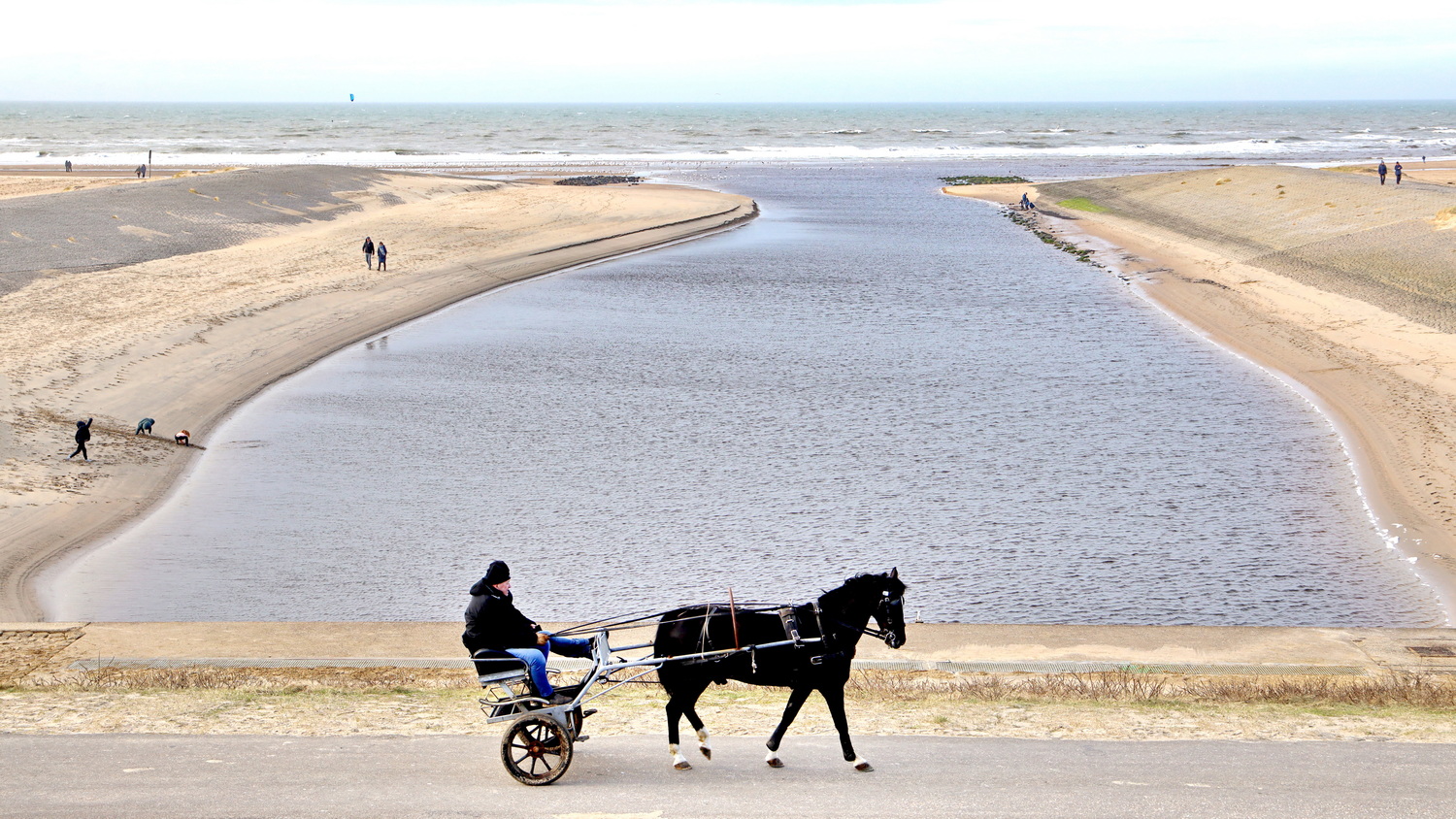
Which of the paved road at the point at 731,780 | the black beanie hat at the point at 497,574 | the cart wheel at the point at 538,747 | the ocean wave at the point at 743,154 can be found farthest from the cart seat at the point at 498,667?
the ocean wave at the point at 743,154

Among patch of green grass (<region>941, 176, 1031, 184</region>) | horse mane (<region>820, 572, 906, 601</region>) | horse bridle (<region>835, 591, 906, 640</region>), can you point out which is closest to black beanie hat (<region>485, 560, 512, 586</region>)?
horse mane (<region>820, 572, 906, 601</region>)

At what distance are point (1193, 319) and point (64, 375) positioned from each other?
3434cm

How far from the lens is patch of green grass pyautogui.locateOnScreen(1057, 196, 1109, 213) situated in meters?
74.2

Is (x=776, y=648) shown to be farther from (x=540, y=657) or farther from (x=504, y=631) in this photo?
(x=504, y=631)

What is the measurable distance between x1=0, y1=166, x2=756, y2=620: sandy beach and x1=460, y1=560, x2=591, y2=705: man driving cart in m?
10.4

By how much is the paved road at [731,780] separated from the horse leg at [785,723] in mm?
111

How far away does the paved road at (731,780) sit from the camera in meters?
8.70

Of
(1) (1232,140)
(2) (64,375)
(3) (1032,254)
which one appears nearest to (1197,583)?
(2) (64,375)

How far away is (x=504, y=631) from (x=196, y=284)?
3623cm

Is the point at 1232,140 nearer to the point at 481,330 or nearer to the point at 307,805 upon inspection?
the point at 481,330

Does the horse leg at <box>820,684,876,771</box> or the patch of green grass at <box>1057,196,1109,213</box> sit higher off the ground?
the patch of green grass at <box>1057,196,1109,213</box>

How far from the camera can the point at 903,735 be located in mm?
10562

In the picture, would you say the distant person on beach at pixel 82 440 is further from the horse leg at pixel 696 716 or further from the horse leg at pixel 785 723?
the horse leg at pixel 785 723

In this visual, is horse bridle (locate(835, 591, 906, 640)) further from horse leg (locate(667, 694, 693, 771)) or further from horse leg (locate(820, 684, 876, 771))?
horse leg (locate(667, 694, 693, 771))
